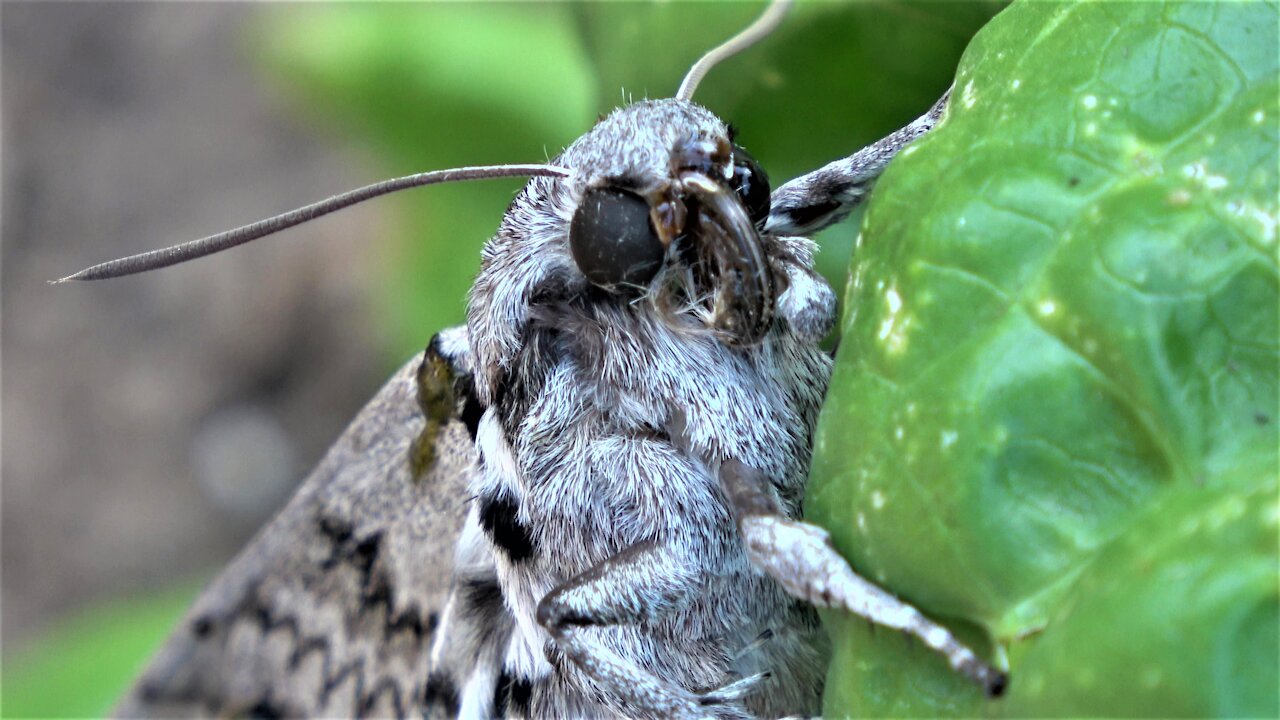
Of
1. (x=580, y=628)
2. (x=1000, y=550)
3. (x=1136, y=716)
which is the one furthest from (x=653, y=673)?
(x=1136, y=716)

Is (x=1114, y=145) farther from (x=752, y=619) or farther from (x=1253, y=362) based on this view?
(x=752, y=619)

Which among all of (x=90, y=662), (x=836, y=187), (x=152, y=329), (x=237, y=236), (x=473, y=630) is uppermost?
(x=152, y=329)

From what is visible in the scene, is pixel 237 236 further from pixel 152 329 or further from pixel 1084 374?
pixel 152 329

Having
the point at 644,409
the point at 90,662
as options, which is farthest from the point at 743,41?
the point at 90,662

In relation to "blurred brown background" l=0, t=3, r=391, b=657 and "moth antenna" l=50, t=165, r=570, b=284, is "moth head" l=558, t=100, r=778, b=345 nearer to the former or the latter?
"moth antenna" l=50, t=165, r=570, b=284

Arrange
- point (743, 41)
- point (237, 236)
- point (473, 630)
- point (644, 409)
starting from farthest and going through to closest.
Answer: point (473, 630)
point (743, 41)
point (644, 409)
point (237, 236)

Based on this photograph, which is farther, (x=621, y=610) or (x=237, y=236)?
(x=621, y=610)

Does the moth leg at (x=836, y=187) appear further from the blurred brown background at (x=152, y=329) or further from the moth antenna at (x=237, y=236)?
the blurred brown background at (x=152, y=329)
